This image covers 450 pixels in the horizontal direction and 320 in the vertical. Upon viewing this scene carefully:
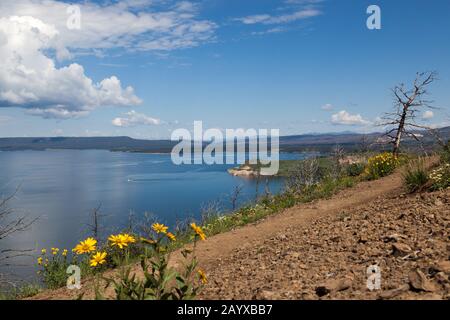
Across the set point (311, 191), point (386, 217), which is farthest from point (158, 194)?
point (386, 217)

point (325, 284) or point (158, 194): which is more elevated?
point (325, 284)

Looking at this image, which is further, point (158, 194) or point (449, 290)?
point (158, 194)

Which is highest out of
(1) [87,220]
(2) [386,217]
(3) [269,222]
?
(2) [386,217]

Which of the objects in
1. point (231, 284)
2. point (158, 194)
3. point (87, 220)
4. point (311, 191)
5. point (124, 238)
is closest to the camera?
point (124, 238)

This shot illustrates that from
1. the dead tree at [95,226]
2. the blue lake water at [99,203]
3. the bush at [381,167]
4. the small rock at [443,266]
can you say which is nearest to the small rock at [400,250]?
the small rock at [443,266]

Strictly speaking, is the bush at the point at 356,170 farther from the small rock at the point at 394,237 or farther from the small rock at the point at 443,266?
the small rock at the point at 443,266

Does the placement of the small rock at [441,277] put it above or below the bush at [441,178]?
below

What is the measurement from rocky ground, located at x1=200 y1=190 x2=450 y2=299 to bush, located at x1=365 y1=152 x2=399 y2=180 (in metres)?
6.26

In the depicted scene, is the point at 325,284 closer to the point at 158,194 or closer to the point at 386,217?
the point at 386,217

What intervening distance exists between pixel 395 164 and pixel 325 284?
11093 mm

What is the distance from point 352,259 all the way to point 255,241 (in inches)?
128

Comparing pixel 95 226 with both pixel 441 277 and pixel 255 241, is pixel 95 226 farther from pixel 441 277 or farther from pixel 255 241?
pixel 441 277

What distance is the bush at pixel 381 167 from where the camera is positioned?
14016mm
